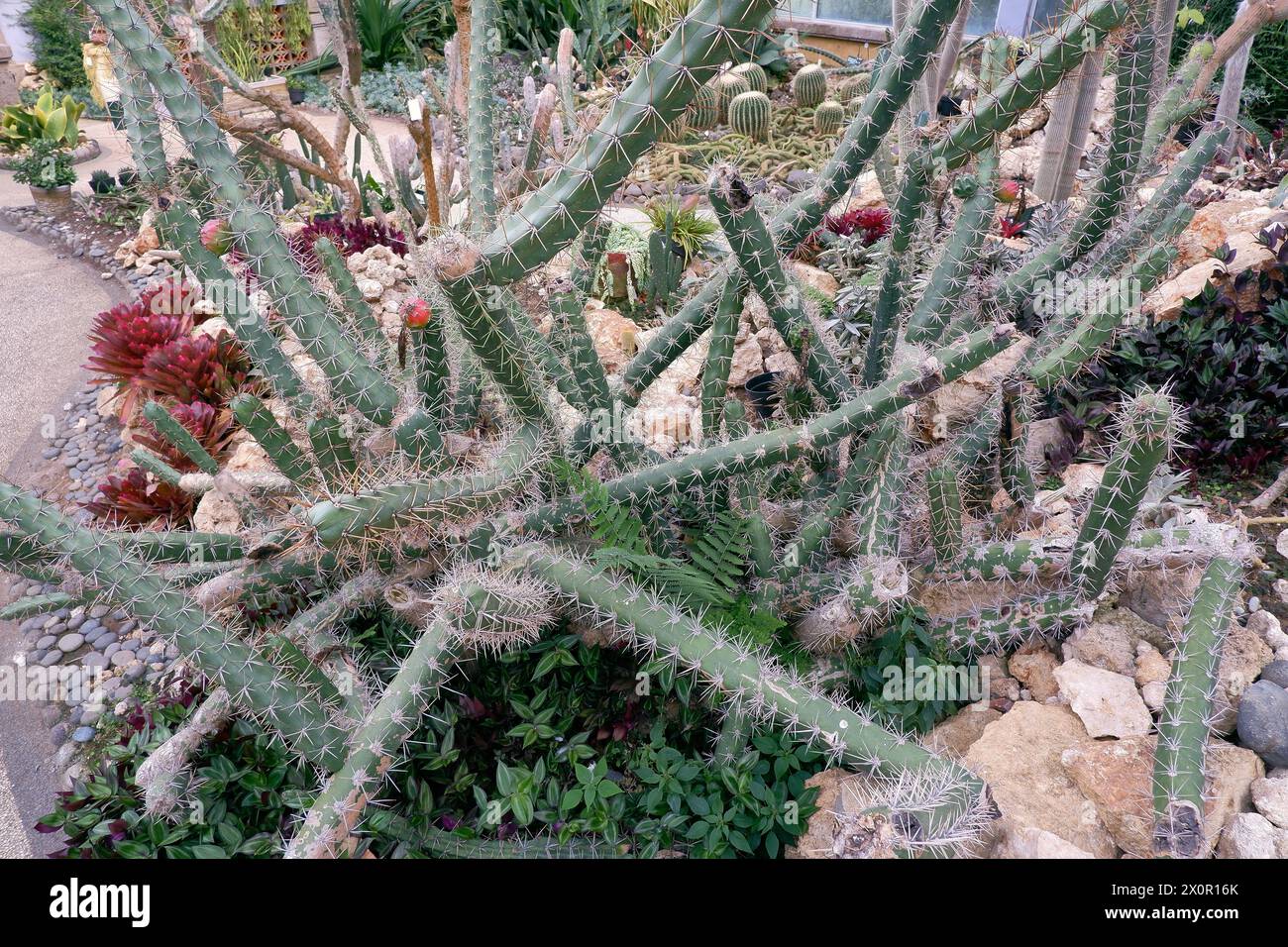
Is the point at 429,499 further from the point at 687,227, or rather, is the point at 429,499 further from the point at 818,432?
the point at 687,227

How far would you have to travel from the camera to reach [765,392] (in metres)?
A: 3.64

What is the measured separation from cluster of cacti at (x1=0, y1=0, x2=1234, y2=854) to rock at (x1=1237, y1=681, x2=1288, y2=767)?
0.42 metres

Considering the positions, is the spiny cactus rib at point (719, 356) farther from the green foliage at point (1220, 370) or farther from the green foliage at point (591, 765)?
the green foliage at point (1220, 370)

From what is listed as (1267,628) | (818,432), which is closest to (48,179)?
(818,432)

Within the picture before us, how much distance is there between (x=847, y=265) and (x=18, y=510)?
4371 millimetres

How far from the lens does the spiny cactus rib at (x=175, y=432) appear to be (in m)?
2.61

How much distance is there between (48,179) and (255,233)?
759cm

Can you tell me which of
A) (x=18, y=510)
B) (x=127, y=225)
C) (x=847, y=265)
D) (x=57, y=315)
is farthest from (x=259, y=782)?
(x=127, y=225)

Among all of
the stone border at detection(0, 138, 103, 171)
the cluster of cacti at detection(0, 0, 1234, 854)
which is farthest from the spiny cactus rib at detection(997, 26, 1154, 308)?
the stone border at detection(0, 138, 103, 171)

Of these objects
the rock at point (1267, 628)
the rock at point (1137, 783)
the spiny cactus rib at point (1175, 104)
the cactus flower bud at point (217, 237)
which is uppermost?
the spiny cactus rib at point (1175, 104)

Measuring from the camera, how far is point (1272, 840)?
1939 millimetres

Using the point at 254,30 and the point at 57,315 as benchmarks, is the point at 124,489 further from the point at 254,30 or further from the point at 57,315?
the point at 254,30

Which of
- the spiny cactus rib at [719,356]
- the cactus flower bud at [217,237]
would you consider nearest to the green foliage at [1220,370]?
the spiny cactus rib at [719,356]

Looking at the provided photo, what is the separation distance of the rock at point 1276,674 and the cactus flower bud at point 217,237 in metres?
3.17
